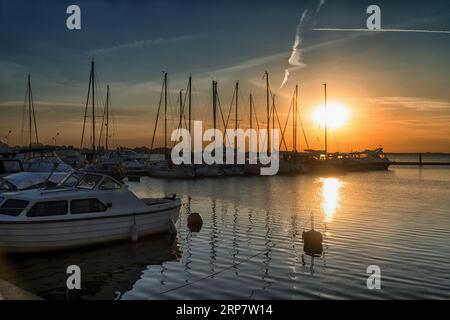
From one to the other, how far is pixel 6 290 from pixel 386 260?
14.4 meters

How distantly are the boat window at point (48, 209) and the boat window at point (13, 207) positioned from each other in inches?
18.8

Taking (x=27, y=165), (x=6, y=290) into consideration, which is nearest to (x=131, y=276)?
(x=6, y=290)

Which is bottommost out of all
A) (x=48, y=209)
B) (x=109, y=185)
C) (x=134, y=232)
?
(x=134, y=232)

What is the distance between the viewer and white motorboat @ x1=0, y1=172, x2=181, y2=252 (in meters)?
16.8

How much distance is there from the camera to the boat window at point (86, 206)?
58.8 feet

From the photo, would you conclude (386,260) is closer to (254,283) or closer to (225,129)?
(254,283)

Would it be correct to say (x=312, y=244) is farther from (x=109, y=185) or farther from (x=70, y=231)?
(x=70, y=231)

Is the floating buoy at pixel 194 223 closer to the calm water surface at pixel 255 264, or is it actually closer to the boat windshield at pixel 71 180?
the calm water surface at pixel 255 264

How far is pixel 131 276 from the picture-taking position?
15742 millimetres

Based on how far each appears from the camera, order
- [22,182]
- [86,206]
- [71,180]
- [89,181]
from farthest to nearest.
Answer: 1. [22,182]
2. [71,180]
3. [89,181]
4. [86,206]

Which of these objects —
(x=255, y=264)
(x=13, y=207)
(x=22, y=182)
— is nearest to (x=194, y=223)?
(x=255, y=264)

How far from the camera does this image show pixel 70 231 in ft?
58.3

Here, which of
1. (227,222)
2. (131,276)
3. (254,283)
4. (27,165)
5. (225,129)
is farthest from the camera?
(225,129)

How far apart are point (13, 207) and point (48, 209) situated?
1.44m
